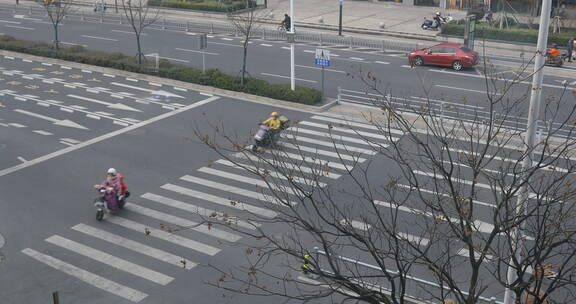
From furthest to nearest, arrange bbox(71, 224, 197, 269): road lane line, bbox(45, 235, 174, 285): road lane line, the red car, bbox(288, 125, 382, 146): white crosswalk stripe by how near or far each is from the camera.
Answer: the red car → bbox(288, 125, 382, 146): white crosswalk stripe → bbox(71, 224, 197, 269): road lane line → bbox(45, 235, 174, 285): road lane line

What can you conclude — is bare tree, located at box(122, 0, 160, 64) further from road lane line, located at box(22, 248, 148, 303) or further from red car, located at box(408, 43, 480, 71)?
road lane line, located at box(22, 248, 148, 303)

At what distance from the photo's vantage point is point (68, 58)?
35969mm

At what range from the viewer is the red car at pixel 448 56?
112ft

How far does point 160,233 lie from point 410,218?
642 centimetres

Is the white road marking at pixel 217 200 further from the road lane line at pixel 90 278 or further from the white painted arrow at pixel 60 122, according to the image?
the white painted arrow at pixel 60 122

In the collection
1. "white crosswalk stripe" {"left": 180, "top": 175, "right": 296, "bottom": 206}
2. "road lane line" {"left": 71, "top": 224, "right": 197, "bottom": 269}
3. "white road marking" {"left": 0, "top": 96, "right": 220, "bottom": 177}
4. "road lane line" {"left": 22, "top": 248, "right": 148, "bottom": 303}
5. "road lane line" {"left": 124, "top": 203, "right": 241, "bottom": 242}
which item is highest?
"white road marking" {"left": 0, "top": 96, "right": 220, "bottom": 177}

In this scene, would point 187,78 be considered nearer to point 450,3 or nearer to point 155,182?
point 155,182

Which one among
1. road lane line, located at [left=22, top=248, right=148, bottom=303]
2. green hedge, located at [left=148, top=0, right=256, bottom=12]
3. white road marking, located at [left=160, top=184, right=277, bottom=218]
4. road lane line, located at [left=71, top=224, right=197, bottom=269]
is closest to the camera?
road lane line, located at [left=22, top=248, right=148, bottom=303]

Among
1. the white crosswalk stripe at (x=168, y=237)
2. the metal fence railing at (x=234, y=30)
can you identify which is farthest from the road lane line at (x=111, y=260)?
the metal fence railing at (x=234, y=30)

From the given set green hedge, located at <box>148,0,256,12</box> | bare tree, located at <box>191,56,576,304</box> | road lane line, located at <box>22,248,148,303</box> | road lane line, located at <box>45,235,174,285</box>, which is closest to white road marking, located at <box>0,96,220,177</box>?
bare tree, located at <box>191,56,576,304</box>

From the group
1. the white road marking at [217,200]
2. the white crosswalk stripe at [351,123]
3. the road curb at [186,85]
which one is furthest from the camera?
the road curb at [186,85]

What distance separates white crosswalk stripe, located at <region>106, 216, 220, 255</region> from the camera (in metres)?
16.2

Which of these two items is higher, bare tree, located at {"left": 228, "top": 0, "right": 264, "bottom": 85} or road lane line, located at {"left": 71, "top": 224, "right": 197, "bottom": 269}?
bare tree, located at {"left": 228, "top": 0, "right": 264, "bottom": 85}

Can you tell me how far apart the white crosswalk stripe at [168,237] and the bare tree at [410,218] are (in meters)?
0.99
